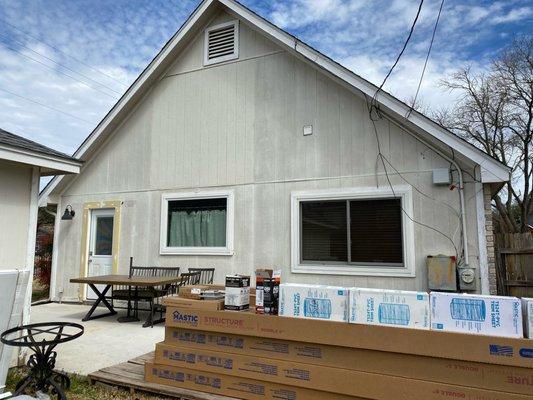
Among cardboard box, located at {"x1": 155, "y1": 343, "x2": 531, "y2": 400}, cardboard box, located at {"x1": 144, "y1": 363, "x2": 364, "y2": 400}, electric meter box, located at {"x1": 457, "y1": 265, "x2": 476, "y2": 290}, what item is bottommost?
cardboard box, located at {"x1": 144, "y1": 363, "x2": 364, "y2": 400}

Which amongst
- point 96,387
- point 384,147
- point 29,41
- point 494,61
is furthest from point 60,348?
point 494,61

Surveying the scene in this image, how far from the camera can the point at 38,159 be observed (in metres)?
4.41

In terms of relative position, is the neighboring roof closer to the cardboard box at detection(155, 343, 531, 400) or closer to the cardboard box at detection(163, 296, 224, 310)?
the cardboard box at detection(163, 296, 224, 310)

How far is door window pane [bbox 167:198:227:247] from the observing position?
7.46m

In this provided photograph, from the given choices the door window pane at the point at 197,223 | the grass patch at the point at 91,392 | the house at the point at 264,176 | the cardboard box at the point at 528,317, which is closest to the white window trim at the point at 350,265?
the house at the point at 264,176

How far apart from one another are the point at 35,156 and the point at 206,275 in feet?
12.4

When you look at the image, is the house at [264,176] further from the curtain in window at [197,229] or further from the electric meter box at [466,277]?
the electric meter box at [466,277]

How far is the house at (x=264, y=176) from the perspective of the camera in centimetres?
593

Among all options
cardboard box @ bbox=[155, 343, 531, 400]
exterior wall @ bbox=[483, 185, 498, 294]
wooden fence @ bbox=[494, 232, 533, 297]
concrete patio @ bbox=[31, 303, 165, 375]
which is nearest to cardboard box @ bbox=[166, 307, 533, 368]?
cardboard box @ bbox=[155, 343, 531, 400]

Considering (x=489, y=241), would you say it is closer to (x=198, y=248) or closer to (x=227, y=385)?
(x=227, y=385)

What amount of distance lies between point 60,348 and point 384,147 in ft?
17.6

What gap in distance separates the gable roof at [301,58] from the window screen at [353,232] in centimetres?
121

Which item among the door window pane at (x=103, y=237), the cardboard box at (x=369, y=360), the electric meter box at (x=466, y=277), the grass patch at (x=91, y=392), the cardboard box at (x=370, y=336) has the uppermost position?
the door window pane at (x=103, y=237)

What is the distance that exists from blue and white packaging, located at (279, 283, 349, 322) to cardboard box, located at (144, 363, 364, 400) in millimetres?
556
